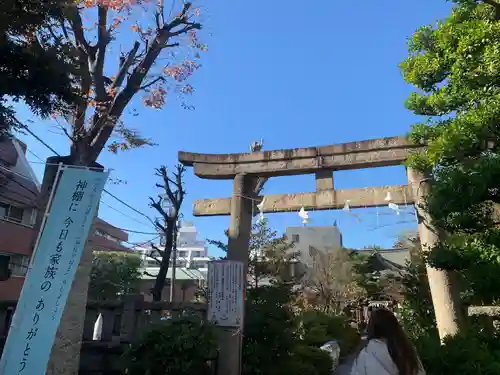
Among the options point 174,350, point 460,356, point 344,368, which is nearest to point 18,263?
point 344,368

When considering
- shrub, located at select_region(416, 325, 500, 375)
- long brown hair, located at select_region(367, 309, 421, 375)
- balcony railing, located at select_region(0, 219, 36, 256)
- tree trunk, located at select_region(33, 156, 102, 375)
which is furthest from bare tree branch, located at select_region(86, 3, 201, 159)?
balcony railing, located at select_region(0, 219, 36, 256)

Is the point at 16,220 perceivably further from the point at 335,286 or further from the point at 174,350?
the point at 174,350

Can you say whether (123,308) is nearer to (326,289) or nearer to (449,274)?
(449,274)

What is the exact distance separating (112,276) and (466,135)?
26996 millimetres

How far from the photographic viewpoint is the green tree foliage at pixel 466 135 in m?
4.90

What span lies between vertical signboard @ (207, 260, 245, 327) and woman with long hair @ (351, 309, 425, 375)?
11.9ft

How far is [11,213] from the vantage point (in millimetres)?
20516

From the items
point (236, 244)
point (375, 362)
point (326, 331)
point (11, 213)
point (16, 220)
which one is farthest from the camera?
point (16, 220)

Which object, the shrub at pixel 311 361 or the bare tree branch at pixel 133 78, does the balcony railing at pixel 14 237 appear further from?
the shrub at pixel 311 361

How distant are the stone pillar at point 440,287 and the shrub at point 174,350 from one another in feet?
11.7

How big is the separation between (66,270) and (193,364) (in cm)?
218

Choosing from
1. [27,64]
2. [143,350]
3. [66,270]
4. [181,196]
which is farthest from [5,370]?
[181,196]

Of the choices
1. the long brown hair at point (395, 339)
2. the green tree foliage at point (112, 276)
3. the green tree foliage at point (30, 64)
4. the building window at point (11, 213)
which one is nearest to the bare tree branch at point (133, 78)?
the green tree foliage at point (30, 64)

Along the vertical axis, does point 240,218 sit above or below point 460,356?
above
